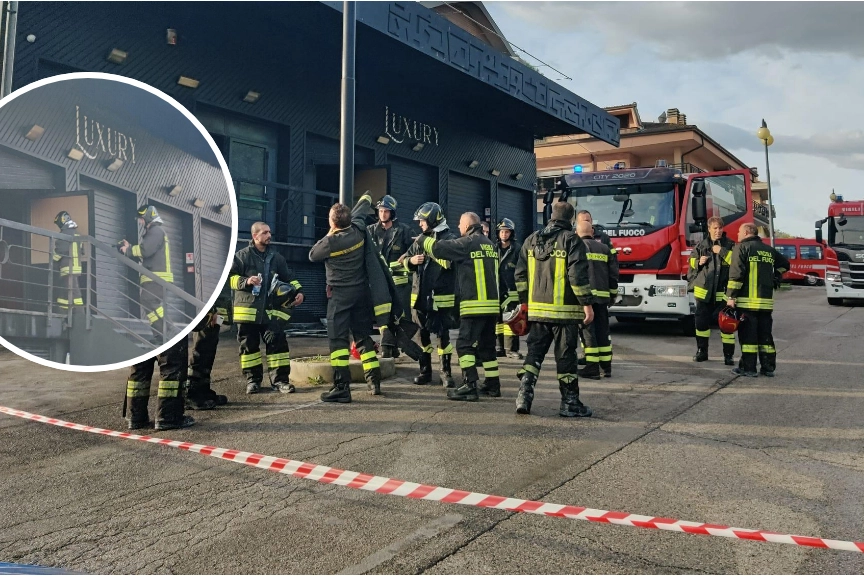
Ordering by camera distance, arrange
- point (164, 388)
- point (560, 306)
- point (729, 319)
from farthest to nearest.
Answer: point (729, 319) < point (560, 306) < point (164, 388)

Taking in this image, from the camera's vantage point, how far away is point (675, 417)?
6.18m

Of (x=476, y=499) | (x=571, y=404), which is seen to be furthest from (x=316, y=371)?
(x=476, y=499)

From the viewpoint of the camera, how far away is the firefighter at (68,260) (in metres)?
2.55

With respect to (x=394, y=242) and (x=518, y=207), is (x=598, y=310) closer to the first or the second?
(x=394, y=242)

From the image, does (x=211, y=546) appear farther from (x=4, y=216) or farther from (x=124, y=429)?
(x=124, y=429)

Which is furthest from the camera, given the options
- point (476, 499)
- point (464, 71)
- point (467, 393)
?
point (464, 71)

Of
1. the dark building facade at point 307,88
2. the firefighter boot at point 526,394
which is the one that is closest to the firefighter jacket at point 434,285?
the firefighter boot at point 526,394

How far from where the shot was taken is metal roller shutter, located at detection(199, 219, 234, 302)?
2.85 meters

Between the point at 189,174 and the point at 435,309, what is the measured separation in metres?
5.11

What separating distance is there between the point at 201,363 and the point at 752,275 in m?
6.44

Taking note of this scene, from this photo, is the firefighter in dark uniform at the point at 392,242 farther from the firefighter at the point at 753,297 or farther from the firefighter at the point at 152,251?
the firefighter at the point at 152,251

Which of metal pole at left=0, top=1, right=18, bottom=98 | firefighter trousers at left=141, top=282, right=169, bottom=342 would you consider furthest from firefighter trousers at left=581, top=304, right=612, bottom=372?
metal pole at left=0, top=1, right=18, bottom=98

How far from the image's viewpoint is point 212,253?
2.90 metres

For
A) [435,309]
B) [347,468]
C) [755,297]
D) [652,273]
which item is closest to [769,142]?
[652,273]
